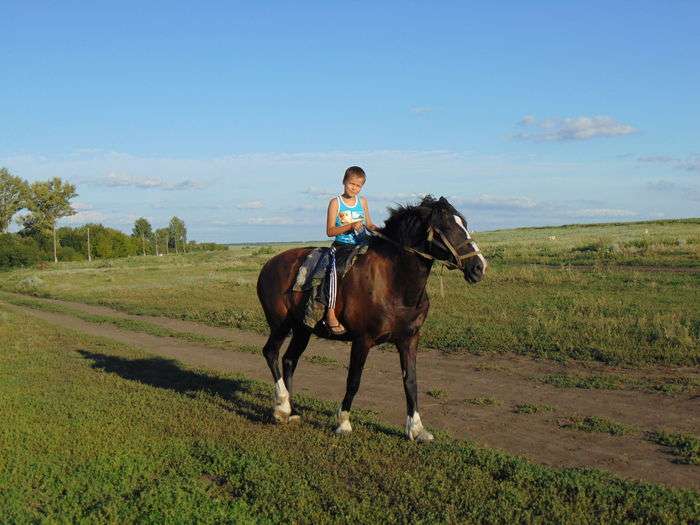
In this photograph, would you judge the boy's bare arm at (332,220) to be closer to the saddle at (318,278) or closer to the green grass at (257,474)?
the saddle at (318,278)

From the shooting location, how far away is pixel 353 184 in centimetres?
802

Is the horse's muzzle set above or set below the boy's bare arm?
below

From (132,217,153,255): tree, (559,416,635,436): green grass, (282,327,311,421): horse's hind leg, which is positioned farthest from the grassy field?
(132,217,153,255): tree

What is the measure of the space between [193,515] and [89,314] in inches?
835

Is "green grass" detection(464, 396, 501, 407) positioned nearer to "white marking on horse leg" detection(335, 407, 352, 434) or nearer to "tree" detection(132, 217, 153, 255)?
"white marking on horse leg" detection(335, 407, 352, 434)

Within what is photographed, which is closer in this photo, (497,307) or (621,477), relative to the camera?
(621,477)

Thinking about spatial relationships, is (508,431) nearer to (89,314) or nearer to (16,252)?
(89,314)

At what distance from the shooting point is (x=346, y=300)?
769cm

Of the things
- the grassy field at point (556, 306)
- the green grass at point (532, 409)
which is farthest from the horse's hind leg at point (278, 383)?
the grassy field at point (556, 306)

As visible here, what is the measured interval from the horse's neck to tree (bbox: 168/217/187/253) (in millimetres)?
117589

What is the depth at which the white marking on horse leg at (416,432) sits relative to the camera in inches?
284

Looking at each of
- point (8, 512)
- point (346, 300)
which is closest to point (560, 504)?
point (346, 300)

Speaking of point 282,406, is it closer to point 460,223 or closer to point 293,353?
point 293,353

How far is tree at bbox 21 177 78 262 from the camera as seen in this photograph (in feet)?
243
